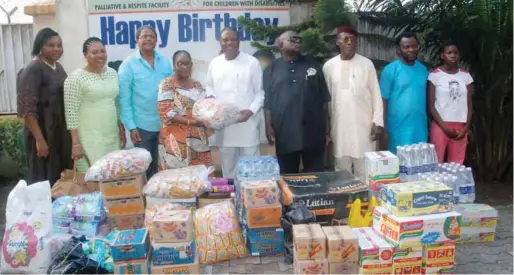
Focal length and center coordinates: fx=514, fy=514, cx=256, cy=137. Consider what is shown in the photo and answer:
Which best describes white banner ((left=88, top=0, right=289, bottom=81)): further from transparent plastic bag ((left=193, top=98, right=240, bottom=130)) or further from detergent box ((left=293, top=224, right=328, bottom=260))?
detergent box ((left=293, top=224, right=328, bottom=260))

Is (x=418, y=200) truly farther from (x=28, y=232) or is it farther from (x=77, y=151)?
(x=77, y=151)

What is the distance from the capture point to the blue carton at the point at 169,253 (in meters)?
3.46

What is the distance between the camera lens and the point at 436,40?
18.8ft

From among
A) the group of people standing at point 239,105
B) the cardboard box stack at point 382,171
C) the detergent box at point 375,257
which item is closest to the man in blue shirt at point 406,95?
Result: the group of people standing at point 239,105

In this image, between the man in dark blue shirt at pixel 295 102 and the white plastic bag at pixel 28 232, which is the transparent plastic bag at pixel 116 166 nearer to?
the white plastic bag at pixel 28 232

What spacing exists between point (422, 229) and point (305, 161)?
5.58 feet

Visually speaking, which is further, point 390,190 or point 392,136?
Result: point 392,136

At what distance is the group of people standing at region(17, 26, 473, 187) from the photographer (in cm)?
453

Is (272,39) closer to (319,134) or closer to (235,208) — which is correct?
(319,134)

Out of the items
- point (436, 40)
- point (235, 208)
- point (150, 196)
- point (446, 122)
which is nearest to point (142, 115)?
point (150, 196)

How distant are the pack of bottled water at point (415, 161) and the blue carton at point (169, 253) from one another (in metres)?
2.03

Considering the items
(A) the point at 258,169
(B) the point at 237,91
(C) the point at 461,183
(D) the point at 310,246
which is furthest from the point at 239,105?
(C) the point at 461,183

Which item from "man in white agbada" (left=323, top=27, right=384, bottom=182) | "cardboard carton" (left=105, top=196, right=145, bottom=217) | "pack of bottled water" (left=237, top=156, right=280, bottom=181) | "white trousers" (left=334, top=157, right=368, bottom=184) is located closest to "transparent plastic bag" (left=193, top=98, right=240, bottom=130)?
"pack of bottled water" (left=237, top=156, right=280, bottom=181)

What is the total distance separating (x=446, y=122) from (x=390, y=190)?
1.73 m
